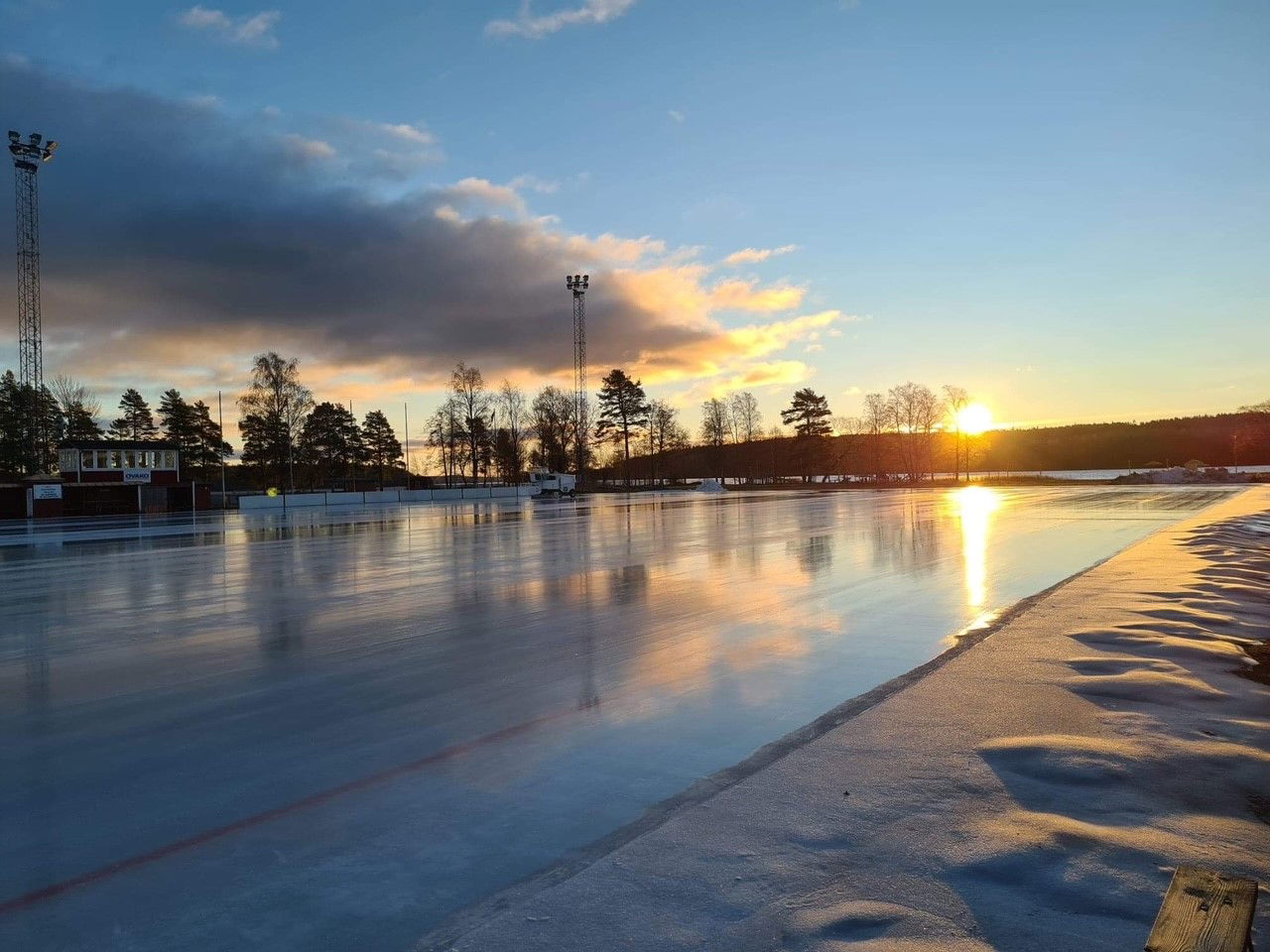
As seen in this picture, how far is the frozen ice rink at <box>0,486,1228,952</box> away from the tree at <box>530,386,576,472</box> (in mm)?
85803

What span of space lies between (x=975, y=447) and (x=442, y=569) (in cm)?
13757

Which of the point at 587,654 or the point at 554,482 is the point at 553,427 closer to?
the point at 554,482

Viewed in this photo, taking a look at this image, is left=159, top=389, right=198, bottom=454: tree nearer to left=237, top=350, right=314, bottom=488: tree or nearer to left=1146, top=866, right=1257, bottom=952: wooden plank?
left=237, top=350, right=314, bottom=488: tree

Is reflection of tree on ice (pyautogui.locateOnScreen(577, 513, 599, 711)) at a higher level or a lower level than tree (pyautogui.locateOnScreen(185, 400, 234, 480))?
lower

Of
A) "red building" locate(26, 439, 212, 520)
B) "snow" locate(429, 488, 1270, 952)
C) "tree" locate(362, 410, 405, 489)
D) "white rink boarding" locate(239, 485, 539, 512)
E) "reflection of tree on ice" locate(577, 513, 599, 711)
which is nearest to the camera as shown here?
"snow" locate(429, 488, 1270, 952)

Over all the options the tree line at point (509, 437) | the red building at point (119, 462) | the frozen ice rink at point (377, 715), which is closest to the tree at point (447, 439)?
the tree line at point (509, 437)

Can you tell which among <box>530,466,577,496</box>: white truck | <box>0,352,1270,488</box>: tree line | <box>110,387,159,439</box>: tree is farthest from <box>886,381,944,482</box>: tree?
<box>110,387,159,439</box>: tree

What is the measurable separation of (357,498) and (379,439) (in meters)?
51.7

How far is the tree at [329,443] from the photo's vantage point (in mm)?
89062

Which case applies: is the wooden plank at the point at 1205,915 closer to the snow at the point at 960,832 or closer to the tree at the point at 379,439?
the snow at the point at 960,832

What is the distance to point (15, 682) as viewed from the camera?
760 cm

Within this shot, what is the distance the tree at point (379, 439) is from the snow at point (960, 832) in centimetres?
A: 10772

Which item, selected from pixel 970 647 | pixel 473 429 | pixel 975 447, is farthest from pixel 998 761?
pixel 975 447

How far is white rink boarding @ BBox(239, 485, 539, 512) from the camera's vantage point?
56.4 meters
